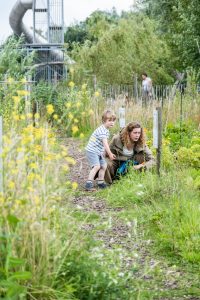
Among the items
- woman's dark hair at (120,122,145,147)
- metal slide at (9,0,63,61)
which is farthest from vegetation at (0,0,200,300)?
metal slide at (9,0,63,61)

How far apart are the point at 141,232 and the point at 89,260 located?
2.29 meters

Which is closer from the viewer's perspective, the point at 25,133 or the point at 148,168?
the point at 25,133

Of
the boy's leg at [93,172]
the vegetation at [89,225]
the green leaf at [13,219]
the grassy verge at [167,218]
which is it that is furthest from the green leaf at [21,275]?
the boy's leg at [93,172]

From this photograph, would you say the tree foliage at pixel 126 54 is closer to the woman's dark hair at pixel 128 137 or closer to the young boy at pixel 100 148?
the young boy at pixel 100 148

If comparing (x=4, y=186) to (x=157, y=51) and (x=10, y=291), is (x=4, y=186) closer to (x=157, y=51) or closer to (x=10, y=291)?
(x=10, y=291)

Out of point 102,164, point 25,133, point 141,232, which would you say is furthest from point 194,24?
point 25,133

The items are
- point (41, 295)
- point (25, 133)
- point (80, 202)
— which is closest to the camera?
point (41, 295)

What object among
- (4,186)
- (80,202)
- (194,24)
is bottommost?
(80,202)

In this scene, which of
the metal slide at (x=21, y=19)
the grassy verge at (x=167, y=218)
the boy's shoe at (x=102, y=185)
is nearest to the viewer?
the grassy verge at (x=167, y=218)

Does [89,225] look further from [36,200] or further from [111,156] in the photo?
[36,200]

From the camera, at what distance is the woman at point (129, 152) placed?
9.77 metres

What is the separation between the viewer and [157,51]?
3300cm

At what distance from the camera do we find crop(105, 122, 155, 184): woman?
977 cm

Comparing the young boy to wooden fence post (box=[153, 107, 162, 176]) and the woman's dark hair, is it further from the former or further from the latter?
wooden fence post (box=[153, 107, 162, 176])
